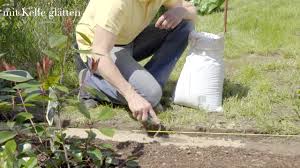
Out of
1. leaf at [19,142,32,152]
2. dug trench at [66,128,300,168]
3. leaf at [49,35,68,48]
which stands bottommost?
dug trench at [66,128,300,168]

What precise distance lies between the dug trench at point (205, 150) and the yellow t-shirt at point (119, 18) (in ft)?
1.86

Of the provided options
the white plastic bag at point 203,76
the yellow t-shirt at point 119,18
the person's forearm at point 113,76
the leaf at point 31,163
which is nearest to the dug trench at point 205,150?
the person's forearm at point 113,76

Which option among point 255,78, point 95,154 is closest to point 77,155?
point 95,154

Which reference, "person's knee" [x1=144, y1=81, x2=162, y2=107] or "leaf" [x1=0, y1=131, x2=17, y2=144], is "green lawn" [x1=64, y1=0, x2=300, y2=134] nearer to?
"person's knee" [x1=144, y1=81, x2=162, y2=107]

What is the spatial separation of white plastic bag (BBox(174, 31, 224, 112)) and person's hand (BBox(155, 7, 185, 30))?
5.0 inches

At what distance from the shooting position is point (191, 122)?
318 centimetres

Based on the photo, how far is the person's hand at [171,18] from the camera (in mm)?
3393

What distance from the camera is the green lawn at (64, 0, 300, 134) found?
10.4 ft

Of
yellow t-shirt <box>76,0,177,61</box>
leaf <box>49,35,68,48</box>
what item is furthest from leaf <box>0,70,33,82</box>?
yellow t-shirt <box>76,0,177,61</box>

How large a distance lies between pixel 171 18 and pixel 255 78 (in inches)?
33.2

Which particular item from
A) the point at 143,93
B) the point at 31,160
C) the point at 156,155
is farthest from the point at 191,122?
the point at 31,160

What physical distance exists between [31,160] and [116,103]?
1.41 meters

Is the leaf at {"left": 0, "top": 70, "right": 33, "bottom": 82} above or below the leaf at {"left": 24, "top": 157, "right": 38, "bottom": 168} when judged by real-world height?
above

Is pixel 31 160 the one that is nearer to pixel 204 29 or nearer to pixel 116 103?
pixel 116 103
